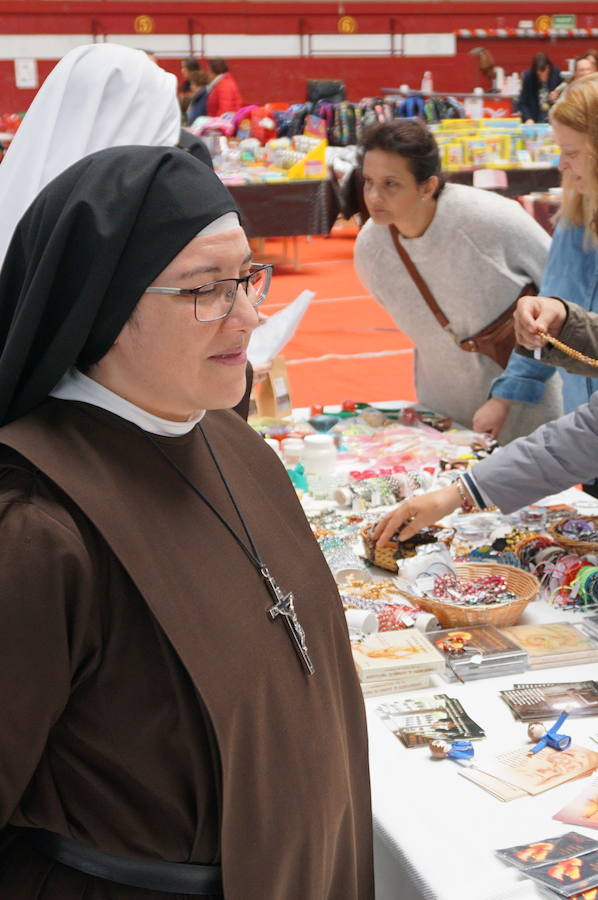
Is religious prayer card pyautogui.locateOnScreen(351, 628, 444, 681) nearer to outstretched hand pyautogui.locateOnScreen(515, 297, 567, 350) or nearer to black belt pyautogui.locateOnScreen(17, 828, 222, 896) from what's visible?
black belt pyautogui.locateOnScreen(17, 828, 222, 896)

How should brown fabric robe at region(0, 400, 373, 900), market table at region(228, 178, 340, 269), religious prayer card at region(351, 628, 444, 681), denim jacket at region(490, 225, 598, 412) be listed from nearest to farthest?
brown fabric robe at region(0, 400, 373, 900), religious prayer card at region(351, 628, 444, 681), denim jacket at region(490, 225, 598, 412), market table at region(228, 178, 340, 269)

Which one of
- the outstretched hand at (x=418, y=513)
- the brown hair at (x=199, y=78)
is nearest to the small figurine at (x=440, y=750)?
the outstretched hand at (x=418, y=513)

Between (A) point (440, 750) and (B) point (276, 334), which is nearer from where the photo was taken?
(A) point (440, 750)

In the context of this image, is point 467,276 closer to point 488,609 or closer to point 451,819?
point 488,609

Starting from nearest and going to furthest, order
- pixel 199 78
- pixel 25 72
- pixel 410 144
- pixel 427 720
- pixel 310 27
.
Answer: pixel 427 720
pixel 410 144
pixel 199 78
pixel 25 72
pixel 310 27

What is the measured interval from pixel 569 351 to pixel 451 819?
4.27ft

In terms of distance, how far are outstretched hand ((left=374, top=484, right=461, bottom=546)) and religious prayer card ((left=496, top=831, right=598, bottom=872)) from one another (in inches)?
40.8

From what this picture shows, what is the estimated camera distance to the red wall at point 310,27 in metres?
17.6

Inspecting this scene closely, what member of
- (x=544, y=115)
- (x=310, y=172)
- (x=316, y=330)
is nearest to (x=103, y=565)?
(x=316, y=330)

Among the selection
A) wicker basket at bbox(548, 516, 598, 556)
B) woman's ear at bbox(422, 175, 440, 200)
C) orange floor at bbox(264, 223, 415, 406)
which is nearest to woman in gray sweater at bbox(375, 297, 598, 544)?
wicker basket at bbox(548, 516, 598, 556)

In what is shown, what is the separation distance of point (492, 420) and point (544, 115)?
12.7m

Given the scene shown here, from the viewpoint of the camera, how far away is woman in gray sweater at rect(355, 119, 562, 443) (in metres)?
3.43

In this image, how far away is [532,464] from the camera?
240 centimetres

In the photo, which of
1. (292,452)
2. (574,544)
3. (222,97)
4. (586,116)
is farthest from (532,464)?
(222,97)
